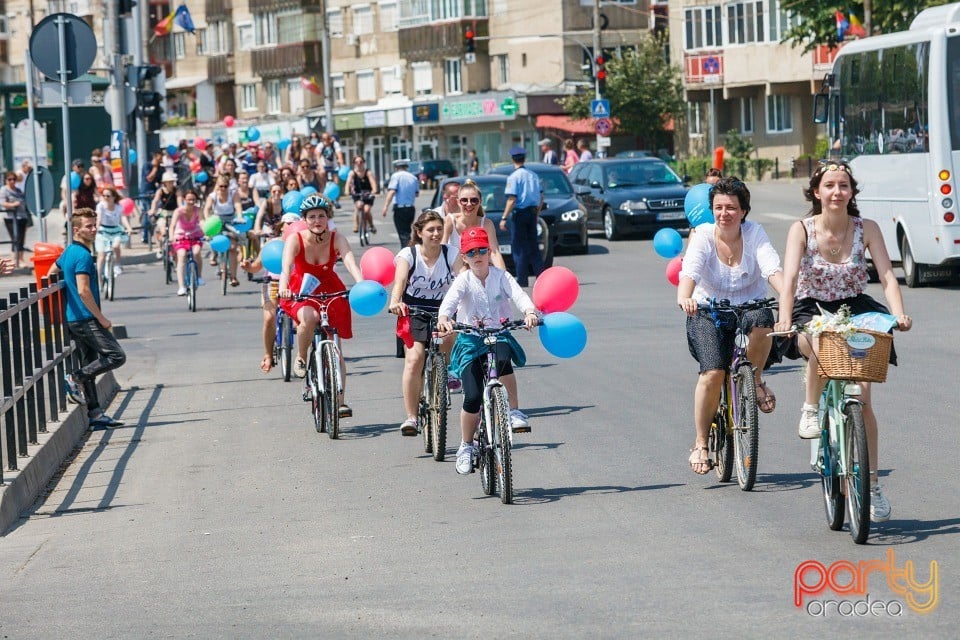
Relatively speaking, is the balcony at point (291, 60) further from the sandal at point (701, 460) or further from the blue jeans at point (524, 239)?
the sandal at point (701, 460)

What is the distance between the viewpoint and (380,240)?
3959cm

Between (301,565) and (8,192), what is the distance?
2757 cm

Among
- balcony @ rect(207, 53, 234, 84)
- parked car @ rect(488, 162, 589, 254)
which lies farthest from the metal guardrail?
balcony @ rect(207, 53, 234, 84)

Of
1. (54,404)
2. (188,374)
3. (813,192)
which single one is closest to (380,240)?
(188,374)

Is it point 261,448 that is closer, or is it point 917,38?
point 261,448

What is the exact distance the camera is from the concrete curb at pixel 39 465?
9742 millimetres

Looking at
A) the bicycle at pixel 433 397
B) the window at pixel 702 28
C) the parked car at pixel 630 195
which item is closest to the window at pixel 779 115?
the window at pixel 702 28

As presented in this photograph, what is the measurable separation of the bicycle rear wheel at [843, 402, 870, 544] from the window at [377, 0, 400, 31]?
283ft

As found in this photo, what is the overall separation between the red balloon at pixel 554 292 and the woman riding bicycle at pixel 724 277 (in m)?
0.99

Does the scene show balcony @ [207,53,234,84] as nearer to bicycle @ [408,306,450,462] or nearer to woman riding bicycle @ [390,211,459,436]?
woman riding bicycle @ [390,211,459,436]

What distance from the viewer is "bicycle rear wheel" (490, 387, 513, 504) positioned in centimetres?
930

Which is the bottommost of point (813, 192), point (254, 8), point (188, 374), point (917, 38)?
point (188, 374)

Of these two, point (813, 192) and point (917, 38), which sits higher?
point (917, 38)

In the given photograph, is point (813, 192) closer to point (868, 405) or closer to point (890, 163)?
point (868, 405)
